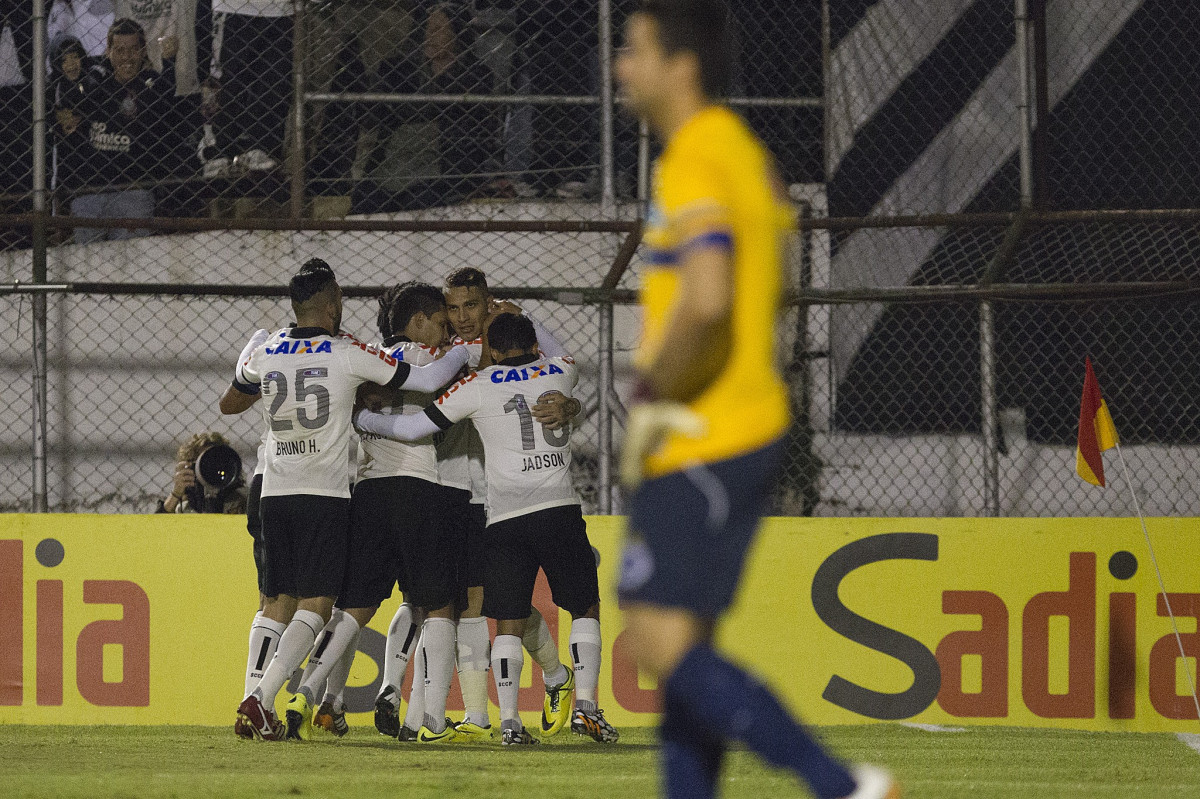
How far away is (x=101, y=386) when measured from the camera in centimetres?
776

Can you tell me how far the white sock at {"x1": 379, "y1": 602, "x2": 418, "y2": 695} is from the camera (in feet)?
20.7

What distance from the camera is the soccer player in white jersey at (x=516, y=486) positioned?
580 centimetres

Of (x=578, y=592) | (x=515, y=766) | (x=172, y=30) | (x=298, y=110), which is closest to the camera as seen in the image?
(x=515, y=766)

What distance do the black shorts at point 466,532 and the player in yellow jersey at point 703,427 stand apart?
350 centimetres

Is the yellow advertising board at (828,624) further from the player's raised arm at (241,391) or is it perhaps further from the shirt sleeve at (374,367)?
the shirt sleeve at (374,367)

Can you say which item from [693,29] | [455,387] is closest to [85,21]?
[455,387]

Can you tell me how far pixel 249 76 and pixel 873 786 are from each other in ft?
21.6

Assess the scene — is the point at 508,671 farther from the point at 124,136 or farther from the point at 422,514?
the point at 124,136

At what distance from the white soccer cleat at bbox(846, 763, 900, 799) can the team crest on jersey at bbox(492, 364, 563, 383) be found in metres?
3.45

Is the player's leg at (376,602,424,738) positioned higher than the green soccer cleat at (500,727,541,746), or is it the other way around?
the player's leg at (376,602,424,738)

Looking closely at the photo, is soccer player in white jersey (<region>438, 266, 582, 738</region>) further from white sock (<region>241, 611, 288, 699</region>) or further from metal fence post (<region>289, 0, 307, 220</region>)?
metal fence post (<region>289, 0, 307, 220</region>)

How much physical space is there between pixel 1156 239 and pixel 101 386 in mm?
5949

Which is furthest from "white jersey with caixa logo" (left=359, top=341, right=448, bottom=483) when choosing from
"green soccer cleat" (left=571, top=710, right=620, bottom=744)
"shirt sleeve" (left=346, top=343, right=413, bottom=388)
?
"green soccer cleat" (left=571, top=710, right=620, bottom=744)

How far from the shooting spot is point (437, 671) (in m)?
5.83
